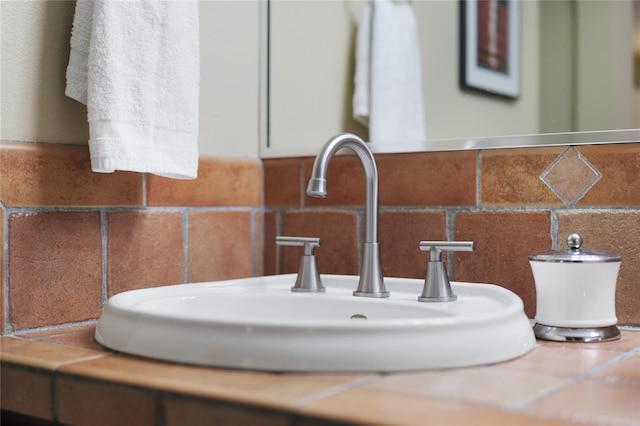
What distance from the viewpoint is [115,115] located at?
1.10 meters

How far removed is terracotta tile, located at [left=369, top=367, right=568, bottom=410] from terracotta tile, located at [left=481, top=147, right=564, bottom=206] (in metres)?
0.47

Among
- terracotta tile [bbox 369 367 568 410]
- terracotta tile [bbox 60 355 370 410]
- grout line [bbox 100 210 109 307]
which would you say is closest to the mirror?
grout line [bbox 100 210 109 307]

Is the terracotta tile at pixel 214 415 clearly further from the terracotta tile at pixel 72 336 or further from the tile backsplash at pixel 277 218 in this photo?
the tile backsplash at pixel 277 218

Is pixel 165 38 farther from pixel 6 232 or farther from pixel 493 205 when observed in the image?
pixel 493 205

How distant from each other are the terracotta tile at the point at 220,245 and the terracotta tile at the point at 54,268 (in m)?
0.23

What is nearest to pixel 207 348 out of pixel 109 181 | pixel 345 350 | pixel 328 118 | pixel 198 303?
pixel 345 350

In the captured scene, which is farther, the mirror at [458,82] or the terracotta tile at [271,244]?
the terracotta tile at [271,244]

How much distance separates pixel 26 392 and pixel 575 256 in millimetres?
717

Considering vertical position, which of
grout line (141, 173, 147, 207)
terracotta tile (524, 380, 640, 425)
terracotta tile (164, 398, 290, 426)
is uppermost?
grout line (141, 173, 147, 207)

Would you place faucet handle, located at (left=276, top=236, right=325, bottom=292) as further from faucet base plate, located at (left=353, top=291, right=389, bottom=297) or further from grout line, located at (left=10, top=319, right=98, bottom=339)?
grout line, located at (left=10, top=319, right=98, bottom=339)

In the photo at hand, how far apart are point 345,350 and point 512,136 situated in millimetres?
604

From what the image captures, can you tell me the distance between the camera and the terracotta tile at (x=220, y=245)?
4.57 feet

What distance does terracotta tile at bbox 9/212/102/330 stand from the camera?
1.08 metres

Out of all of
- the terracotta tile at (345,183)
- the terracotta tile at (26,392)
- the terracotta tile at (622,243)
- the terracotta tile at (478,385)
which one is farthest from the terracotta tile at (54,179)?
the terracotta tile at (622,243)
